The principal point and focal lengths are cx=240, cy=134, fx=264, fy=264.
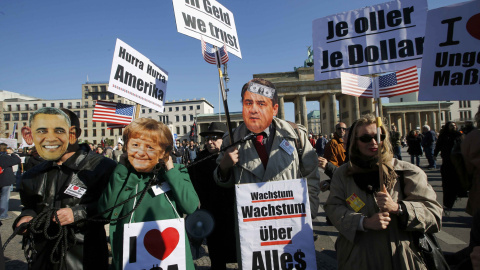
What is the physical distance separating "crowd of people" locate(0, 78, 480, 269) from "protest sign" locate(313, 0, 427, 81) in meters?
1.54

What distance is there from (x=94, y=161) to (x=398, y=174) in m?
2.48

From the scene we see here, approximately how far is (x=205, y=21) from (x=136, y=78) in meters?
2.25

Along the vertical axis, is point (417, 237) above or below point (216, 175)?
below

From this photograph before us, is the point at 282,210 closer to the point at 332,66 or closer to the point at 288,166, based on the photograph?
the point at 288,166

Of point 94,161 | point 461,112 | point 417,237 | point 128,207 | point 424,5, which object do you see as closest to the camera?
point 417,237

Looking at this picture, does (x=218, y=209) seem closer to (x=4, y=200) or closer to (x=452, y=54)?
(x=452, y=54)

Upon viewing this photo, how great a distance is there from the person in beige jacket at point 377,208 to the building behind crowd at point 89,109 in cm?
7415

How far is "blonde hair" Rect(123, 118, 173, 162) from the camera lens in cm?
205

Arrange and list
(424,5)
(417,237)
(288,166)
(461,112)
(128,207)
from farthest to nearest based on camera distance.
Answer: (461,112) < (424,5) < (288,166) < (128,207) < (417,237)

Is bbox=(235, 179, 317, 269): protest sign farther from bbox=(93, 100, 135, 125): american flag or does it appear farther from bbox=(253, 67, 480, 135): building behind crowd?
bbox=(253, 67, 480, 135): building behind crowd

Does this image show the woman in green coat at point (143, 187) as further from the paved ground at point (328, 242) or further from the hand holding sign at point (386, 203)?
the paved ground at point (328, 242)

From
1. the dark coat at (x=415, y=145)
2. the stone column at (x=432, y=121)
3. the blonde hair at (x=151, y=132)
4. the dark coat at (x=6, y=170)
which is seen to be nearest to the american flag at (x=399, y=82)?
the blonde hair at (x=151, y=132)

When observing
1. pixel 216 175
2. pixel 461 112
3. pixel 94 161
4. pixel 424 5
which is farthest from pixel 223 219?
pixel 461 112

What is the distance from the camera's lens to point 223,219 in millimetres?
3189
